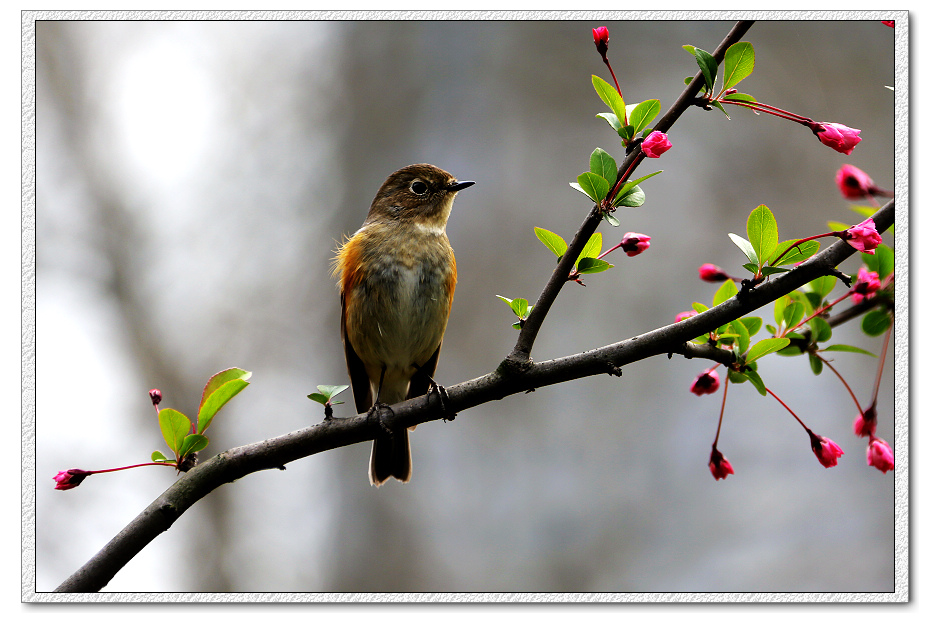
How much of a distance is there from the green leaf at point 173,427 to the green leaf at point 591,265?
1.14 meters

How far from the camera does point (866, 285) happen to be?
180 centimetres

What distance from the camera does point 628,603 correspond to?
216cm

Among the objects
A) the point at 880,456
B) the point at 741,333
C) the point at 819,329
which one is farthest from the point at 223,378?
the point at 880,456

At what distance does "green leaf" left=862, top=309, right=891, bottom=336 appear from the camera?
6.70ft

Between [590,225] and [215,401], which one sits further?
[215,401]

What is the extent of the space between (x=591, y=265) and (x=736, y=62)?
0.61 meters

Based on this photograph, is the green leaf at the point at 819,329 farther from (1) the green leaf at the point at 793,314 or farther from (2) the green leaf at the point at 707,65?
(2) the green leaf at the point at 707,65

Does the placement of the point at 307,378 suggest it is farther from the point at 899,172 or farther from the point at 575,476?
the point at 899,172

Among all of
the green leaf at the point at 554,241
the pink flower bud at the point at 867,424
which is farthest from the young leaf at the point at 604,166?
the pink flower bud at the point at 867,424

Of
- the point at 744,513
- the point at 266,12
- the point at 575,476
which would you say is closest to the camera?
the point at 266,12

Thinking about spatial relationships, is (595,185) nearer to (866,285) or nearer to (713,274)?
(713,274)

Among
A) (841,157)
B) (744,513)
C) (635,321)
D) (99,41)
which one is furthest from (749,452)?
(99,41)

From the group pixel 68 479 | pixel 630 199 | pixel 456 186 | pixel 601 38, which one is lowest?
pixel 68 479

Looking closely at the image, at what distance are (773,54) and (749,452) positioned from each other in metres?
2.58
